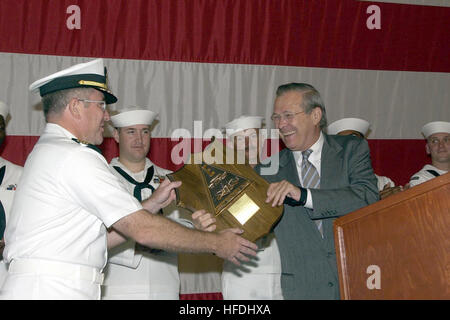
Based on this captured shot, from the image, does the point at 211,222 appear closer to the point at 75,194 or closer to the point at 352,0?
the point at 75,194

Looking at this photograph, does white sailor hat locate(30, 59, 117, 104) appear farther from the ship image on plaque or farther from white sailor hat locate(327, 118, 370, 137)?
white sailor hat locate(327, 118, 370, 137)

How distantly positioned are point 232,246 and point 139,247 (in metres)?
1.07

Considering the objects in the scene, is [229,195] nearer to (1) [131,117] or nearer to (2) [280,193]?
(2) [280,193]

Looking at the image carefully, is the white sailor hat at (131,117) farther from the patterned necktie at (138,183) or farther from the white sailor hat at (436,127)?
the white sailor hat at (436,127)

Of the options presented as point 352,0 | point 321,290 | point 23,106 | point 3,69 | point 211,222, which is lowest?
point 321,290

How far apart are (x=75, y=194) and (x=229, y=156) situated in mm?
828

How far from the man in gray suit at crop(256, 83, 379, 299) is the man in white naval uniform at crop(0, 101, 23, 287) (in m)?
1.43

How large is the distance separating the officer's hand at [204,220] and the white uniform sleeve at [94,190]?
0.39m

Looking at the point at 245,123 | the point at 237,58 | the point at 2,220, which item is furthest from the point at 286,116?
the point at 2,220

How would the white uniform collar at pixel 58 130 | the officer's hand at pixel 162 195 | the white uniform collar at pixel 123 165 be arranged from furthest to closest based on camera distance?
the white uniform collar at pixel 123 165 < the officer's hand at pixel 162 195 < the white uniform collar at pixel 58 130

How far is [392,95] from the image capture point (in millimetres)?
4043

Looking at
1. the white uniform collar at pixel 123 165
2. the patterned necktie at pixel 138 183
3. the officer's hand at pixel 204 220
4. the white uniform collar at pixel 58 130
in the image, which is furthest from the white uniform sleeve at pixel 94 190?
the white uniform collar at pixel 123 165

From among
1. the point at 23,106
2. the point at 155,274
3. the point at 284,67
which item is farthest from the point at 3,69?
the point at 284,67

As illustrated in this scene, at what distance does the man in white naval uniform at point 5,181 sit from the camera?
291cm
